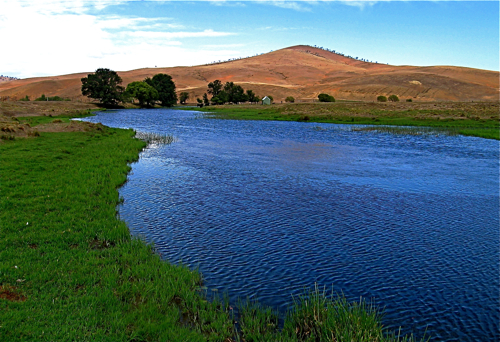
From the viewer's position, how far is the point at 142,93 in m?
145

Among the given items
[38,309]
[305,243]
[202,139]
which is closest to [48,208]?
[38,309]

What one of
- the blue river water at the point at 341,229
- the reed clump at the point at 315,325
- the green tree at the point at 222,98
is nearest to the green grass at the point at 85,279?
the reed clump at the point at 315,325

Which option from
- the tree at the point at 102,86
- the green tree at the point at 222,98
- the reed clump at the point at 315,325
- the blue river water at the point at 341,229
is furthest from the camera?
the green tree at the point at 222,98

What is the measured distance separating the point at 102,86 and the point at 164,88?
117ft

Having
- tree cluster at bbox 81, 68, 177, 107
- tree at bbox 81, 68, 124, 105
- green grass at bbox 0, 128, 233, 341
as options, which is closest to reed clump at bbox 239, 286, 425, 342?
green grass at bbox 0, 128, 233, 341

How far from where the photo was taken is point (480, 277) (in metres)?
11.6

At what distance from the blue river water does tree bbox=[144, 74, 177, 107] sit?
13488 centimetres

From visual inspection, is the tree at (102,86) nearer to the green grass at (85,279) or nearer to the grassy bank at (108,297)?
the green grass at (85,279)

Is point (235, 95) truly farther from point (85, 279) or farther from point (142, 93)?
point (85, 279)

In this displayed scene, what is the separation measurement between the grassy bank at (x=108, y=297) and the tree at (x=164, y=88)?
493ft

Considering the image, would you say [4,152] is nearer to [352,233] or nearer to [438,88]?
[352,233]

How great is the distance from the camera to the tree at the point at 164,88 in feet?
523

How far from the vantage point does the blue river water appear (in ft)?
33.7

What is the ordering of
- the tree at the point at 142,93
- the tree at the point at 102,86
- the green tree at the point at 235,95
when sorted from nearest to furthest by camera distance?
the tree at the point at 102,86 → the tree at the point at 142,93 → the green tree at the point at 235,95
